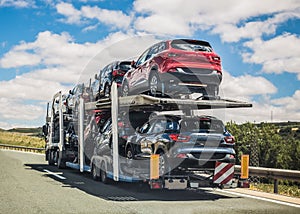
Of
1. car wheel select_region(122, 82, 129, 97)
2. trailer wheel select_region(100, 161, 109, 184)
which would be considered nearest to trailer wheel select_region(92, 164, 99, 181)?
trailer wheel select_region(100, 161, 109, 184)

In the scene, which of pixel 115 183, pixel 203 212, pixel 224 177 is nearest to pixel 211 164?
pixel 224 177

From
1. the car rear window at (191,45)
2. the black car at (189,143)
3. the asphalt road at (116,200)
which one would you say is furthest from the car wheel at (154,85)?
the asphalt road at (116,200)

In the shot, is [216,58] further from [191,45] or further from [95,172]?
[95,172]

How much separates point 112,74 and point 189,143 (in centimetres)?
554

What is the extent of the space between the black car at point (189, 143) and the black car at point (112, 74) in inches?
162

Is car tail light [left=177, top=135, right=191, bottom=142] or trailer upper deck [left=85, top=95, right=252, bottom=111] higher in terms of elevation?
trailer upper deck [left=85, top=95, right=252, bottom=111]

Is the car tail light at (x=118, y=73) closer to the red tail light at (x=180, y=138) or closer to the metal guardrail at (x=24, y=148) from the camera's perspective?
the red tail light at (x=180, y=138)

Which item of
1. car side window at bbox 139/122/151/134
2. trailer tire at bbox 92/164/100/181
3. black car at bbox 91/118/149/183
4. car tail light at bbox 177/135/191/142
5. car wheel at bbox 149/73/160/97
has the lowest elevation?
trailer tire at bbox 92/164/100/181

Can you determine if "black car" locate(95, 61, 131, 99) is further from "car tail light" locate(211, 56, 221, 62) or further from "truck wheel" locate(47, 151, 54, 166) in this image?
"truck wheel" locate(47, 151, 54, 166)

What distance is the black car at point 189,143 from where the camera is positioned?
33.1 feet

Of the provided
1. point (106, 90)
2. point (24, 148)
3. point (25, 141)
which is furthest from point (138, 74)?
point (25, 141)

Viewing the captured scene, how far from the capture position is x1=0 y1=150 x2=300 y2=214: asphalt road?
8.80m

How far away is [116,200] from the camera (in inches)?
400

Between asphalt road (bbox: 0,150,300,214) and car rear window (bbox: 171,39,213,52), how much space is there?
3.65m
